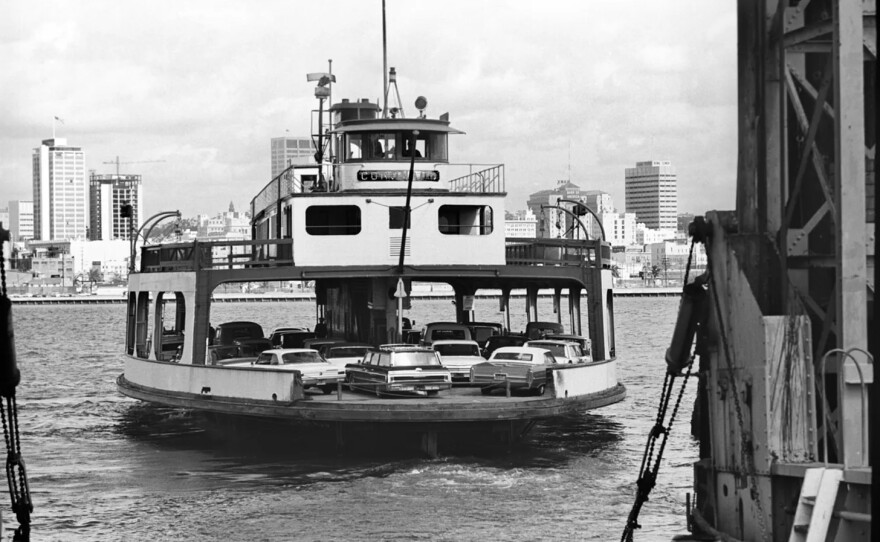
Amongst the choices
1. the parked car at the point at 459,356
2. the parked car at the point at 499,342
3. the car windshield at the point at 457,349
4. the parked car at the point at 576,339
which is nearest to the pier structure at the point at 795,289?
the parked car at the point at 459,356

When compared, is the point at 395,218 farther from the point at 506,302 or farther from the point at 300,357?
the point at 506,302

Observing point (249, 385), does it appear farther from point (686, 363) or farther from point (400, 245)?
point (686, 363)

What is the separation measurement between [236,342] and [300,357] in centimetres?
725

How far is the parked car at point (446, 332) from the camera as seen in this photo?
119ft

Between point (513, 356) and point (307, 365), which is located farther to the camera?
point (513, 356)

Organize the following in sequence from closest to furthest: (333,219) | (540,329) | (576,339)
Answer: (333,219)
(576,339)
(540,329)

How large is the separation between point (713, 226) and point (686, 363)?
1401mm

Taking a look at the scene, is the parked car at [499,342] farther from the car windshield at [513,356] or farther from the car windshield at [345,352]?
the car windshield at [513,356]

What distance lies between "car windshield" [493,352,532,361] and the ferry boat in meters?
1.46

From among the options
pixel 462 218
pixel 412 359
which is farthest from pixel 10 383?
pixel 462 218

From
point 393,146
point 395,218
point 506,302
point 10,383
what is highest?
point 393,146

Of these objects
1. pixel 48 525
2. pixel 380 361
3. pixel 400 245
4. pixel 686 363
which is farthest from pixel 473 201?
pixel 686 363

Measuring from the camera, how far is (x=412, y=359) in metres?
29.0

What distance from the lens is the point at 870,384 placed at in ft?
35.4
